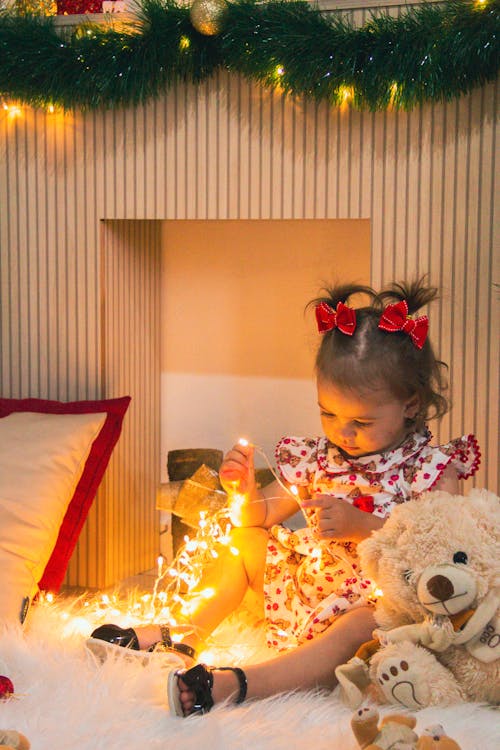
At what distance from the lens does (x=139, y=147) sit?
73.5 inches

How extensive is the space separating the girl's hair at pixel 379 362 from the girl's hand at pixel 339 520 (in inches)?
7.5

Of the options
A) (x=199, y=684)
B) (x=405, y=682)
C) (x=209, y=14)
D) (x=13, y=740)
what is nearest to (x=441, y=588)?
(x=405, y=682)

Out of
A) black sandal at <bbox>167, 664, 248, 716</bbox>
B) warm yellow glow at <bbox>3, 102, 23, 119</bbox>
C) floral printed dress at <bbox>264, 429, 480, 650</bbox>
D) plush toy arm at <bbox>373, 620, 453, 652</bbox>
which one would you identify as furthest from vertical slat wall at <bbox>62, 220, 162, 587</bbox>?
plush toy arm at <bbox>373, 620, 453, 652</bbox>

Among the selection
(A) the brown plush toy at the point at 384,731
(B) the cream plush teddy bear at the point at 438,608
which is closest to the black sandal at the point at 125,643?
(B) the cream plush teddy bear at the point at 438,608

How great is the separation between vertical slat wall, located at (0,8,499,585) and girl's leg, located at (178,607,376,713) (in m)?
0.48

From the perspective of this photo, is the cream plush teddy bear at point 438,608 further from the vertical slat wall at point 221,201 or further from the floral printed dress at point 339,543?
the vertical slat wall at point 221,201

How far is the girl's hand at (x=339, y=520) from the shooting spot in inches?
56.1

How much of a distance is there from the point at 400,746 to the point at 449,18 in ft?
3.92

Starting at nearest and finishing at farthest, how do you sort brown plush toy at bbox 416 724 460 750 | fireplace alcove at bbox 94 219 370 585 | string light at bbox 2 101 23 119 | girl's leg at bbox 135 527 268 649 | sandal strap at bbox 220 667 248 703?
1. brown plush toy at bbox 416 724 460 750
2. sandal strap at bbox 220 667 248 703
3. girl's leg at bbox 135 527 268 649
4. string light at bbox 2 101 23 119
5. fireplace alcove at bbox 94 219 370 585

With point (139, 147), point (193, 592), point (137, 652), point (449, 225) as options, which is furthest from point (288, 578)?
point (139, 147)

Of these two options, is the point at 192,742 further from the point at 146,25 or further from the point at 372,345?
the point at 146,25

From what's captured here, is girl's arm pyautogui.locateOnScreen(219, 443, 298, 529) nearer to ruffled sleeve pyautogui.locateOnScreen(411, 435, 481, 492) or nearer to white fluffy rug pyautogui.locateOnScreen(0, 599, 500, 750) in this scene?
ruffled sleeve pyautogui.locateOnScreen(411, 435, 481, 492)

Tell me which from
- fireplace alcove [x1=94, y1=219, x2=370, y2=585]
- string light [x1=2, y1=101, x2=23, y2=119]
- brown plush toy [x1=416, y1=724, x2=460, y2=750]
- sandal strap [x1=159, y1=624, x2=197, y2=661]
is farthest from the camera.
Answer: fireplace alcove [x1=94, y1=219, x2=370, y2=585]

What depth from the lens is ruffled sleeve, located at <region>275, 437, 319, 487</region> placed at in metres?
1.60
